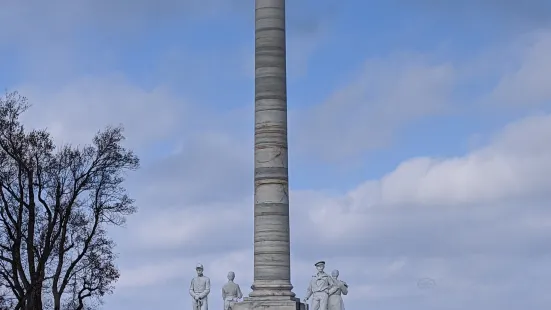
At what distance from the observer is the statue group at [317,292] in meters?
57.4

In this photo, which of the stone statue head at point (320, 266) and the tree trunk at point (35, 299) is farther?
the tree trunk at point (35, 299)

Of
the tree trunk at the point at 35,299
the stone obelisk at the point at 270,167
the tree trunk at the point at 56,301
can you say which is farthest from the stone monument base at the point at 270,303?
the tree trunk at the point at 35,299

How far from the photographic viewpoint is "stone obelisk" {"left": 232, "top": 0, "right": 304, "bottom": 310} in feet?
187

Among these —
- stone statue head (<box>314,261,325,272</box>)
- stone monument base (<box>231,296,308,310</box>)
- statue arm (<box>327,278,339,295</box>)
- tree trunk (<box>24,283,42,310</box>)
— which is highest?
tree trunk (<box>24,283,42,310</box>)

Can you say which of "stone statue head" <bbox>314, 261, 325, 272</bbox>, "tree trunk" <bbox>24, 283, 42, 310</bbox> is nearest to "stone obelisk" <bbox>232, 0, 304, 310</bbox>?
"stone statue head" <bbox>314, 261, 325, 272</bbox>

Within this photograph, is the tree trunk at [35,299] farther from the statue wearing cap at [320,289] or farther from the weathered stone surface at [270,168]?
the statue wearing cap at [320,289]

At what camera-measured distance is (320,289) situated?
57.3m

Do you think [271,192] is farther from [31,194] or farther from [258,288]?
[31,194]

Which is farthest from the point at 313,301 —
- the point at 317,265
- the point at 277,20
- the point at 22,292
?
the point at 22,292

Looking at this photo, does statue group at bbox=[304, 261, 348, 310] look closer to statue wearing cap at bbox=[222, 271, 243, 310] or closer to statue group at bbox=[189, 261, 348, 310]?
statue group at bbox=[189, 261, 348, 310]

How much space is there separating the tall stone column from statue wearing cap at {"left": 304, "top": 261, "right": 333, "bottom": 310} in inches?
38.5

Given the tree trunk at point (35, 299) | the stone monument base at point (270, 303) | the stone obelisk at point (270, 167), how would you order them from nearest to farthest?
the stone monument base at point (270, 303), the stone obelisk at point (270, 167), the tree trunk at point (35, 299)

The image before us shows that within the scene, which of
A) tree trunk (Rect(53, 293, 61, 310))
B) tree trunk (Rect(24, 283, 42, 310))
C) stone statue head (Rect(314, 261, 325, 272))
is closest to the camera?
stone statue head (Rect(314, 261, 325, 272))

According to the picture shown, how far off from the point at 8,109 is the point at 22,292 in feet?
33.4
